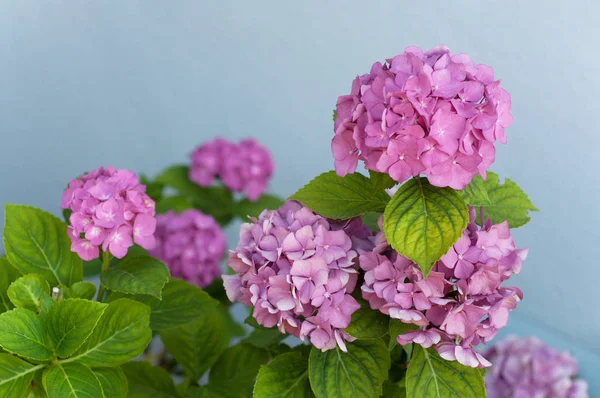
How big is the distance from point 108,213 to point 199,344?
315 millimetres

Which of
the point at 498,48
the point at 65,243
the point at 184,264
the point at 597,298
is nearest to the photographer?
the point at 65,243

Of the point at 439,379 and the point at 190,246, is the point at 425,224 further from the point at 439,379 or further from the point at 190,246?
the point at 190,246

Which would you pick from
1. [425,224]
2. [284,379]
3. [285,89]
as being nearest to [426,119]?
[425,224]

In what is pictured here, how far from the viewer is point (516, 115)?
5.56 feet

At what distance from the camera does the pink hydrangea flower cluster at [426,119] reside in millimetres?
615

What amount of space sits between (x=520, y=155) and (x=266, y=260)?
119 centimetres

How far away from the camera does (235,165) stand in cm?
170

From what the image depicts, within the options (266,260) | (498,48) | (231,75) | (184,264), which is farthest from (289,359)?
(231,75)

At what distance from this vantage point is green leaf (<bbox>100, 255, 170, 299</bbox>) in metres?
0.81

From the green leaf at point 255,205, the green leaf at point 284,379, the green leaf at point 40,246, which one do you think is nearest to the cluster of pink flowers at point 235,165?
the green leaf at point 255,205

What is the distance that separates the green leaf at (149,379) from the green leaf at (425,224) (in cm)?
50

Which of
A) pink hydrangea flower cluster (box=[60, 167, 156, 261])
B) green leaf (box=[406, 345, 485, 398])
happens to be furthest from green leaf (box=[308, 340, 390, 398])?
pink hydrangea flower cluster (box=[60, 167, 156, 261])

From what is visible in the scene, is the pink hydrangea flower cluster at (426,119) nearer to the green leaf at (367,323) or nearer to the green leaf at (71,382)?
the green leaf at (367,323)

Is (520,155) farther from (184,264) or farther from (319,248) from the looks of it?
A: (319,248)
